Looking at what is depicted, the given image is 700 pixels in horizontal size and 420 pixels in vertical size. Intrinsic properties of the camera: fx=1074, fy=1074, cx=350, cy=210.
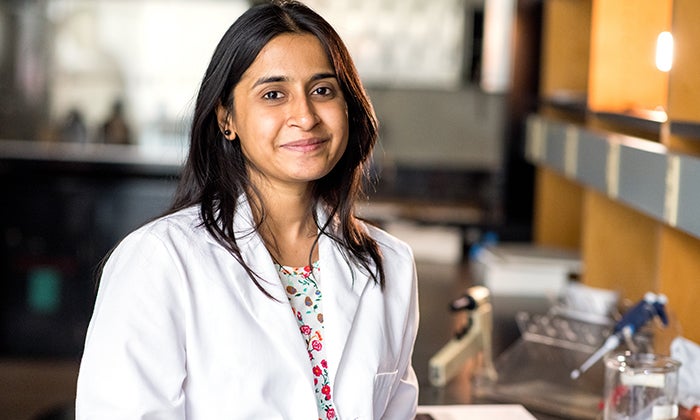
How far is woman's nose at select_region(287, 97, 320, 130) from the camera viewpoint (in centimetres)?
178

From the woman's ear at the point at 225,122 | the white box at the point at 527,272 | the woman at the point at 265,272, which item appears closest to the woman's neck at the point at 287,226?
the woman at the point at 265,272

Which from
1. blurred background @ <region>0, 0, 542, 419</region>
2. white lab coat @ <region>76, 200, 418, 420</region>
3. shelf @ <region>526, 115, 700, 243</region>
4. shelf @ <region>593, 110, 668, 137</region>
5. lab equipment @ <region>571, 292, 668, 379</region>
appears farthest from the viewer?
blurred background @ <region>0, 0, 542, 419</region>

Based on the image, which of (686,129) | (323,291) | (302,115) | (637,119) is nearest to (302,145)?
(302,115)

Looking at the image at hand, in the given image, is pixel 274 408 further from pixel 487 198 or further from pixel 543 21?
pixel 487 198

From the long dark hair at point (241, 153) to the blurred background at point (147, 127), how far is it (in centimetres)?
285

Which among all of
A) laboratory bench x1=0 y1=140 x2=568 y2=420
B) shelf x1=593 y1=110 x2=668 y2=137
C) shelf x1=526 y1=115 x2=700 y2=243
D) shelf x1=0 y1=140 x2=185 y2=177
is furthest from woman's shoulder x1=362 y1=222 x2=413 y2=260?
shelf x1=0 y1=140 x2=185 y2=177

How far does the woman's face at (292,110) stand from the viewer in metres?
1.80

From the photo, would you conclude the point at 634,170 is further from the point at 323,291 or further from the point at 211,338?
the point at 211,338

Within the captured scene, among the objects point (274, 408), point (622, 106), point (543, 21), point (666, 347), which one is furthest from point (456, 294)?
point (274, 408)

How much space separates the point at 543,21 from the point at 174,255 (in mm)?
3571

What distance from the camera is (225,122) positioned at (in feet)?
6.24

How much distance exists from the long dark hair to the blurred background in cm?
285

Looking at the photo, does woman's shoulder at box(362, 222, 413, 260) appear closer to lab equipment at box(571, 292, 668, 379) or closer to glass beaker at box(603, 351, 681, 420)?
glass beaker at box(603, 351, 681, 420)

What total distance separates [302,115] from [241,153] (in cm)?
22
